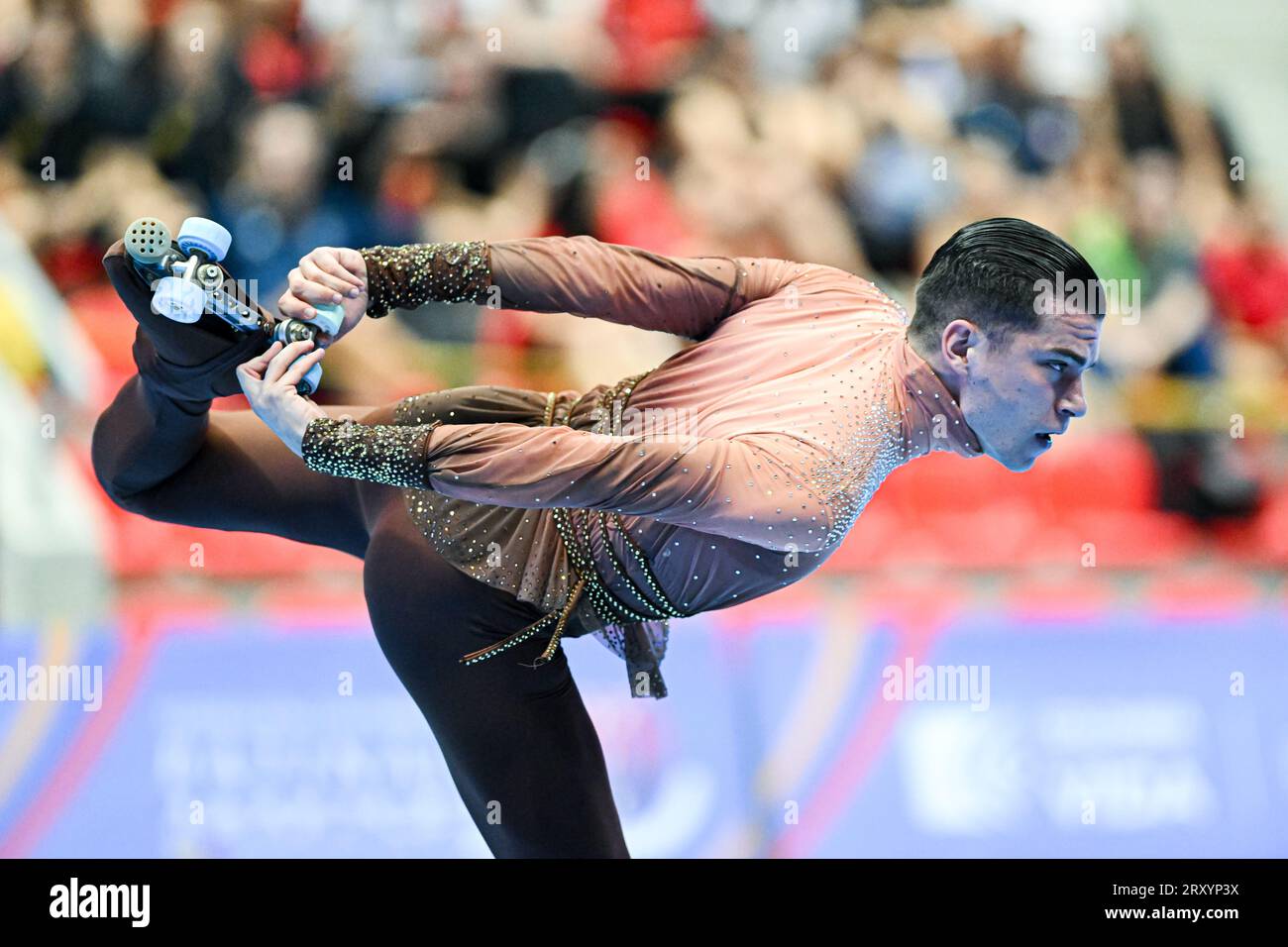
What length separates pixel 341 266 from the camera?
8.54 ft

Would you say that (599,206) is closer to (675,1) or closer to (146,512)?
(675,1)

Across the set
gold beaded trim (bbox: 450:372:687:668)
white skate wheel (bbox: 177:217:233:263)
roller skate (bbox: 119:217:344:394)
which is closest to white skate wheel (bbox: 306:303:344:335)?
roller skate (bbox: 119:217:344:394)

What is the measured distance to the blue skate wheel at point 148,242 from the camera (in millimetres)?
2494

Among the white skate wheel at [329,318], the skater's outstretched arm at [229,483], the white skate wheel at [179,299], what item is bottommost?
the skater's outstretched arm at [229,483]

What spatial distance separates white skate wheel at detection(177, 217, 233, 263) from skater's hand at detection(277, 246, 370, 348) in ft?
0.42

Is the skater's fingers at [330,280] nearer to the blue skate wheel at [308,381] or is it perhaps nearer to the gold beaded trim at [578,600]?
the blue skate wheel at [308,381]

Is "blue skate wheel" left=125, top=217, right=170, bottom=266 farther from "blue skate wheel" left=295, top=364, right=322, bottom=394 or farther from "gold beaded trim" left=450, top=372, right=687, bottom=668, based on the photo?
"gold beaded trim" left=450, top=372, right=687, bottom=668

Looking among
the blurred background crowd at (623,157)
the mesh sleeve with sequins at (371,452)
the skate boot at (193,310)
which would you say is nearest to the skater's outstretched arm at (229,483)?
the skate boot at (193,310)

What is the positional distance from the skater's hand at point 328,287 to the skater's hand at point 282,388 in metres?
0.07

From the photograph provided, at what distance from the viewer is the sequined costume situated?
234 centimetres

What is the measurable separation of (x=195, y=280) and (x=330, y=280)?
Result: 216 mm

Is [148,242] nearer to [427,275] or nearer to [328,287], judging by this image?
[328,287]

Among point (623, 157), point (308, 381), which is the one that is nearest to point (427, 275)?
point (308, 381)
